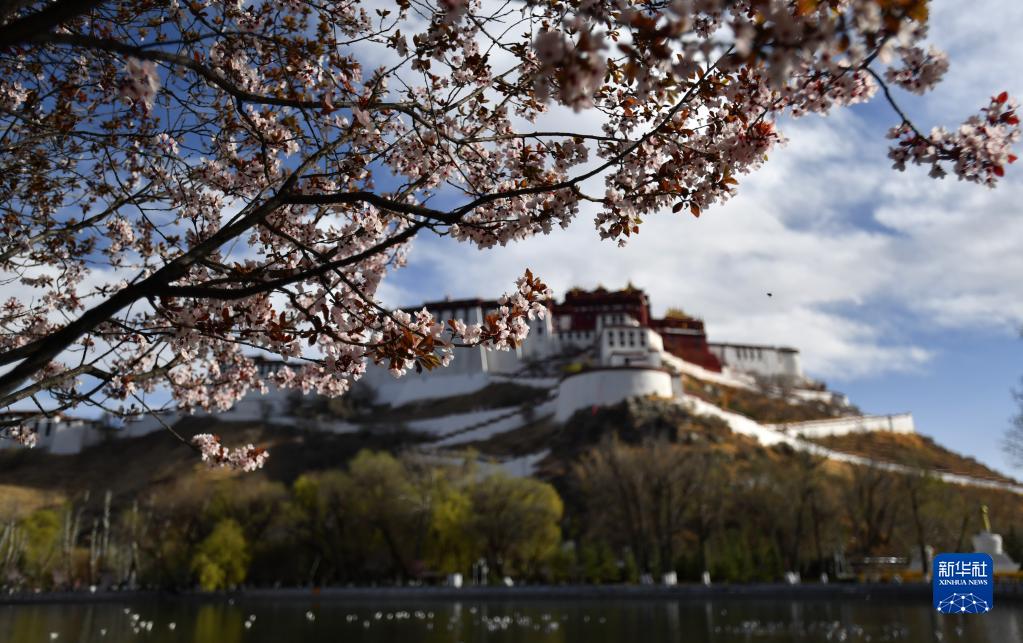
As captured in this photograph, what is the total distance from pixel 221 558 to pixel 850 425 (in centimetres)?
6279

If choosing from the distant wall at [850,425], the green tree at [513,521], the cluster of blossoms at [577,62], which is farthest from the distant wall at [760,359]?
the cluster of blossoms at [577,62]

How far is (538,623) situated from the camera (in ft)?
82.4

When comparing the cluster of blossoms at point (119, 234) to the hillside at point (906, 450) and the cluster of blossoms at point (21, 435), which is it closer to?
the cluster of blossoms at point (21, 435)

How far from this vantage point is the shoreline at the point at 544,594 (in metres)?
32.2

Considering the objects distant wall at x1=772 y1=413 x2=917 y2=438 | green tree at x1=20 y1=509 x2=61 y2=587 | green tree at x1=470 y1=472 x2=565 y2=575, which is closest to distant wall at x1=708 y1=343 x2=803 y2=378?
distant wall at x1=772 y1=413 x2=917 y2=438

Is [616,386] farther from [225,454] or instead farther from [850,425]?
[225,454]

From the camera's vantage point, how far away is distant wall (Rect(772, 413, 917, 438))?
71.1 m

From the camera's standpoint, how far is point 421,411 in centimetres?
8406

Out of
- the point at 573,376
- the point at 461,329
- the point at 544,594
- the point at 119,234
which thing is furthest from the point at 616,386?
the point at 461,329

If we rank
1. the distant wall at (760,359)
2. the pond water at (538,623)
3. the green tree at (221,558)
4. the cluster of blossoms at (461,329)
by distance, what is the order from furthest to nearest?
the distant wall at (760,359) < the green tree at (221,558) < the pond water at (538,623) < the cluster of blossoms at (461,329)

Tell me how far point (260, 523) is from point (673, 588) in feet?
80.8

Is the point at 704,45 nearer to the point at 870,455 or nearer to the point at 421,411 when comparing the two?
the point at 870,455

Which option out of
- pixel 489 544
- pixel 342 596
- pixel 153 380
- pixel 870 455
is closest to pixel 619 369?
pixel 870 455

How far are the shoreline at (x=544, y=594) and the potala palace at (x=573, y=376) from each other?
2770 centimetres
